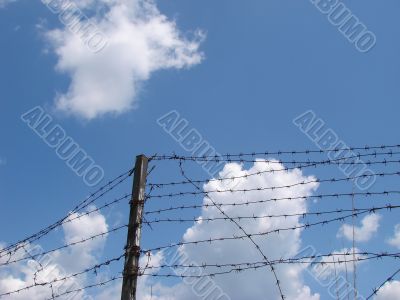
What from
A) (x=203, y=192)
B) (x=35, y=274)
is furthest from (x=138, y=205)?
(x=35, y=274)

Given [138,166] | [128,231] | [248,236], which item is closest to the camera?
[248,236]

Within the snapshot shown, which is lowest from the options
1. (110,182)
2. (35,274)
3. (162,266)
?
(35,274)

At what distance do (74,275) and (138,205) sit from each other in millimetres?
1365

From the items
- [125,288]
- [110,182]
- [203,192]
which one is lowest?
[125,288]

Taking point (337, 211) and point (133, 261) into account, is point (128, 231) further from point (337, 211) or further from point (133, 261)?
point (337, 211)

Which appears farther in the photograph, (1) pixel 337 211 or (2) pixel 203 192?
(2) pixel 203 192

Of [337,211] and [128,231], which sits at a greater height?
[337,211]

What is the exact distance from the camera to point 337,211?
6.92m

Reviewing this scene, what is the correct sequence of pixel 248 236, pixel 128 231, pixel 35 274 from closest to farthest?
pixel 248 236 < pixel 128 231 < pixel 35 274

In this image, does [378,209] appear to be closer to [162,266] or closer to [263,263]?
[263,263]

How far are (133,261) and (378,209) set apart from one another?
3.37 metres

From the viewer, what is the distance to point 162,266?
7.47m

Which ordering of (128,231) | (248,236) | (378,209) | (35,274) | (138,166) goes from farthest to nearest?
(35,274) < (138,166) < (128,231) < (248,236) < (378,209)

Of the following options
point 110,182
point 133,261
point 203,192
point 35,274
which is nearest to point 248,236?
point 203,192
